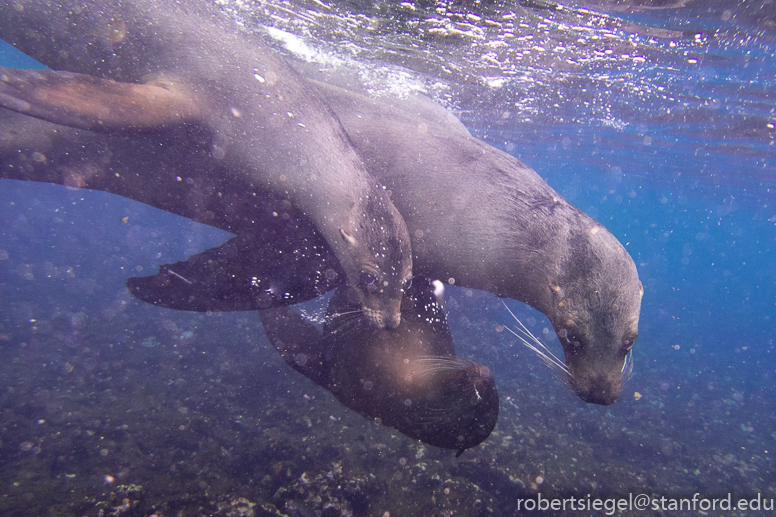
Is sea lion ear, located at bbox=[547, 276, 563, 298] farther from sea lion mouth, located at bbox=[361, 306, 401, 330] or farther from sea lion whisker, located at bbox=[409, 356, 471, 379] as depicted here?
sea lion mouth, located at bbox=[361, 306, 401, 330]

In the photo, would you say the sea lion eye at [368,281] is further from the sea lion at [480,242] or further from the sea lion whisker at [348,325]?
the sea lion at [480,242]

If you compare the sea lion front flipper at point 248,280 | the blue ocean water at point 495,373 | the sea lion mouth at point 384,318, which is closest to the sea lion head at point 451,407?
the sea lion mouth at point 384,318

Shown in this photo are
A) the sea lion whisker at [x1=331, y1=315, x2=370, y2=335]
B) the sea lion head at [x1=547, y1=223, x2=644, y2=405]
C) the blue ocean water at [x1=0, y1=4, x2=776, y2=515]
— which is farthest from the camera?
the blue ocean water at [x1=0, y1=4, x2=776, y2=515]

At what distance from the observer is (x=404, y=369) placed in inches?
92.9

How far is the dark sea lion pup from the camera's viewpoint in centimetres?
213

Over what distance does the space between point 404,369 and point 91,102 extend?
2672 millimetres

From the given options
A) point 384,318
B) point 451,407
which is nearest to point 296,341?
point 384,318

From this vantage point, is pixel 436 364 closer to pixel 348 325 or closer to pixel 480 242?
pixel 348 325

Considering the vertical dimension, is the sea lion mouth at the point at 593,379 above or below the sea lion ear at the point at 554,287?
below

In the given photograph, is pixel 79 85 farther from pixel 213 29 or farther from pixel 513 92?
pixel 513 92

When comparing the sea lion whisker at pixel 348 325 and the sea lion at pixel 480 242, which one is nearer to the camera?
the sea lion at pixel 480 242

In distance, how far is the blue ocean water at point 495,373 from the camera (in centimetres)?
470

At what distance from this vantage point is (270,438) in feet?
17.0

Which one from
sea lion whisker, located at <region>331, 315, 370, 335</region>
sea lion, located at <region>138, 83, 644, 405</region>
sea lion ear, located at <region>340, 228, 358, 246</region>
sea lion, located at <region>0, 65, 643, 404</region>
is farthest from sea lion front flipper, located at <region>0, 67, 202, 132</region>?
sea lion whisker, located at <region>331, 315, 370, 335</region>
